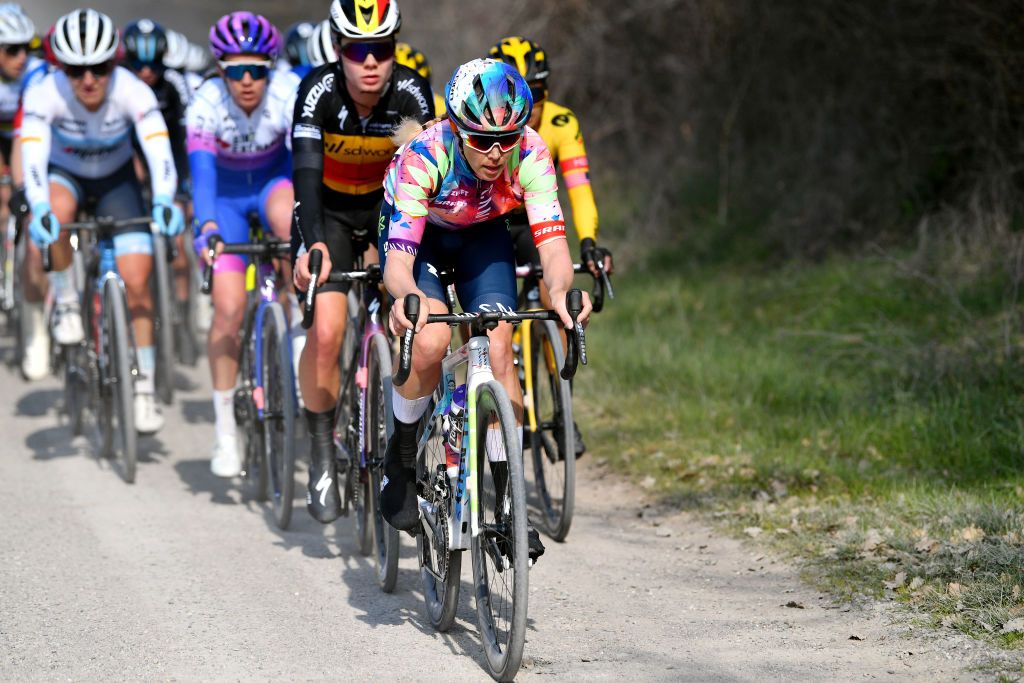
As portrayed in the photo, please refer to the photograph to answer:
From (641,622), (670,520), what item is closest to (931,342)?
(670,520)

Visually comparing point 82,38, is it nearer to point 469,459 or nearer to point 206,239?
point 206,239

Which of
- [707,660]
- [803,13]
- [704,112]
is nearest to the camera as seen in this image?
[707,660]

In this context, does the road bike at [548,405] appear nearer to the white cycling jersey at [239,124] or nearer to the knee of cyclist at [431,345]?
the knee of cyclist at [431,345]

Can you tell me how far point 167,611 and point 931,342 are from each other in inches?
218

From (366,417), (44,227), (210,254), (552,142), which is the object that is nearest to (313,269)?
(366,417)

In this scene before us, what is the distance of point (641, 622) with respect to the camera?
5633 millimetres

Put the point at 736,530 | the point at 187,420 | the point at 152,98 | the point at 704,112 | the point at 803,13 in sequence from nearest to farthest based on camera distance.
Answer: the point at 736,530, the point at 152,98, the point at 187,420, the point at 803,13, the point at 704,112

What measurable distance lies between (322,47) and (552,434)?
3.57m

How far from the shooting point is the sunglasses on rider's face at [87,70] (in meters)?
8.34

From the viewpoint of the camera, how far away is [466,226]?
5391mm

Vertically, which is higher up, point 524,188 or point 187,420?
point 524,188

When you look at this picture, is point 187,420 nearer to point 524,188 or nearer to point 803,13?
point 524,188

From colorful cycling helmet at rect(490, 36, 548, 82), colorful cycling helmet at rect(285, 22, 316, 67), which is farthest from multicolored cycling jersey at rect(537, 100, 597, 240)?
colorful cycling helmet at rect(285, 22, 316, 67)

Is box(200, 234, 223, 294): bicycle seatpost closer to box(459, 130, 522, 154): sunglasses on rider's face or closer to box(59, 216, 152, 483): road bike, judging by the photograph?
box(59, 216, 152, 483): road bike
